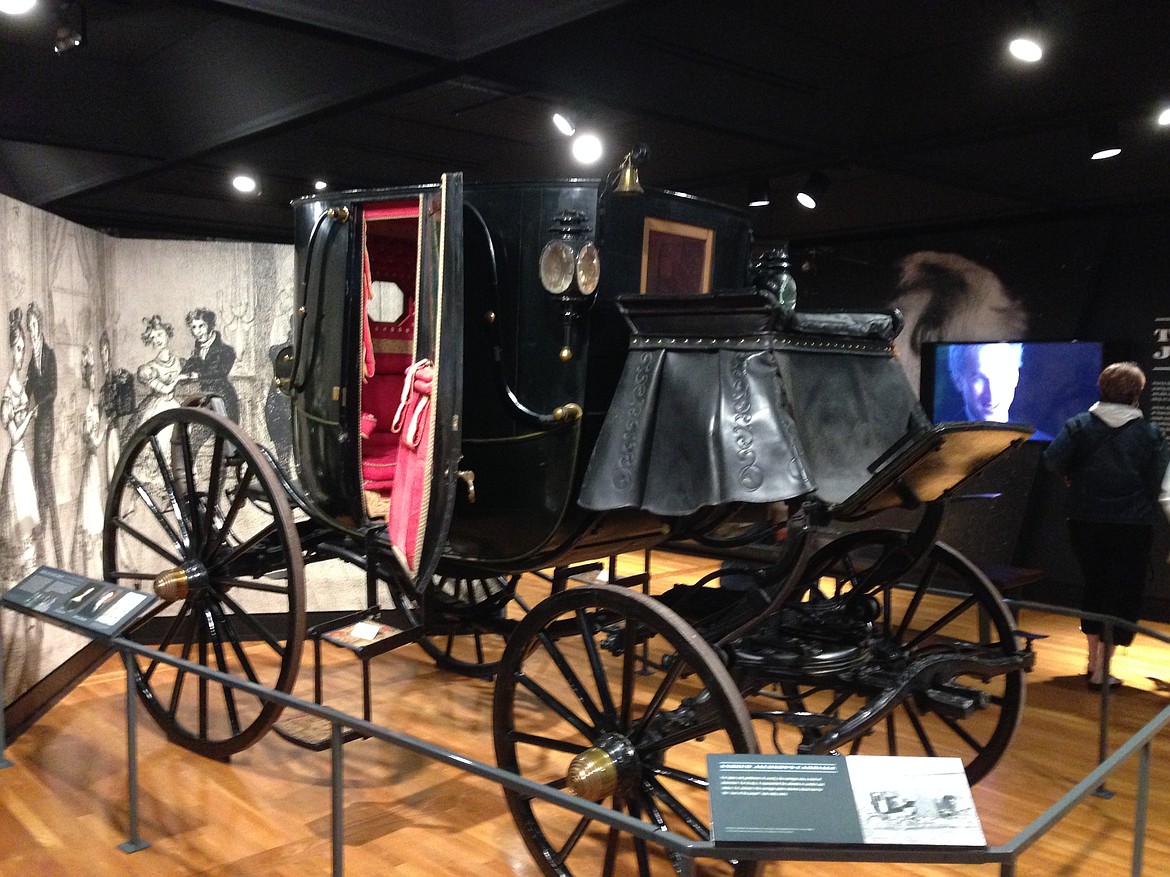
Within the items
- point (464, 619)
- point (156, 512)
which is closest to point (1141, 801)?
point (464, 619)

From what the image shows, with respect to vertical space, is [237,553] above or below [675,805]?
above

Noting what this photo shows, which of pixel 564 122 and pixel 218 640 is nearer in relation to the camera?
pixel 218 640

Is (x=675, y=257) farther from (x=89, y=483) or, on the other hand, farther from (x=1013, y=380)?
(x=1013, y=380)

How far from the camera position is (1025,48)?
12.5 ft

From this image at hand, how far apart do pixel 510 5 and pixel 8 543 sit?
2776 millimetres

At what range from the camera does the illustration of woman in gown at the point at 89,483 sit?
15.6 feet

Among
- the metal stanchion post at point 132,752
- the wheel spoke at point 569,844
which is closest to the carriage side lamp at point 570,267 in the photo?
the wheel spoke at point 569,844

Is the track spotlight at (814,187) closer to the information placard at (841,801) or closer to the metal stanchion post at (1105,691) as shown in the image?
the metal stanchion post at (1105,691)

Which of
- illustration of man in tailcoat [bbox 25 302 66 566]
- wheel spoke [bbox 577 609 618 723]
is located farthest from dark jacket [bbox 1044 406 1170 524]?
illustration of man in tailcoat [bbox 25 302 66 566]

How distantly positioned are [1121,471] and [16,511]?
4706 mm

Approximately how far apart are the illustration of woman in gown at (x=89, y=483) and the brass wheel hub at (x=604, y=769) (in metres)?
3.13

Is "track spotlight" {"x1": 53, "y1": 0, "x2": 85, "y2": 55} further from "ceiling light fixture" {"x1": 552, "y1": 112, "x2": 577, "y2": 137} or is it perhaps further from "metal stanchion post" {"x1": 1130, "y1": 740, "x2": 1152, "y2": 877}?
"metal stanchion post" {"x1": 1130, "y1": 740, "x2": 1152, "y2": 877}

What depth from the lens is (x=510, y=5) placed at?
3705 mm

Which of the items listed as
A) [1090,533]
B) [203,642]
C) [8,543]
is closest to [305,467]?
[203,642]
